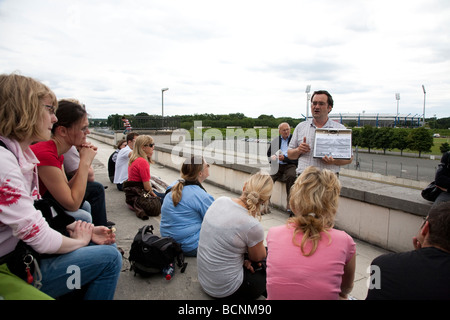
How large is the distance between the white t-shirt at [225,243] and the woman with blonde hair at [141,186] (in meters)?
2.71

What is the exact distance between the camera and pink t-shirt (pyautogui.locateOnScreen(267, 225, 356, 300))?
1801 mm

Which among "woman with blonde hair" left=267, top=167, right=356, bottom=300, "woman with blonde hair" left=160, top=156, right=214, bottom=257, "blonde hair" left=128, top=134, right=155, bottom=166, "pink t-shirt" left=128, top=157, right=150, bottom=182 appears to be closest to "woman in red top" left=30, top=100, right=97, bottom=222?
"woman with blonde hair" left=160, top=156, right=214, bottom=257

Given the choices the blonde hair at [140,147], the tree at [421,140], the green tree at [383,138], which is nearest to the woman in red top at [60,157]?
the blonde hair at [140,147]

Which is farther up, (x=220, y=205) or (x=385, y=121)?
(x=385, y=121)

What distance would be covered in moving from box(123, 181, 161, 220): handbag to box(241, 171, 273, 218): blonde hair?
3.02 metres

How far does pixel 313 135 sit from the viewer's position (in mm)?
4582

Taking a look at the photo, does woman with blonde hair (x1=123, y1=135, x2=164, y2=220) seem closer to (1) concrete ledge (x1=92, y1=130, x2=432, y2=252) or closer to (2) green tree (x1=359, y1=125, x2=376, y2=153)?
(1) concrete ledge (x1=92, y1=130, x2=432, y2=252)

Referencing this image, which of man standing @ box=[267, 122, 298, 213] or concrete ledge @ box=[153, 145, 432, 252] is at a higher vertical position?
man standing @ box=[267, 122, 298, 213]

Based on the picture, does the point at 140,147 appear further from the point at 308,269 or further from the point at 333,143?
the point at 308,269

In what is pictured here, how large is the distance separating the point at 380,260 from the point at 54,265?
80.5 inches

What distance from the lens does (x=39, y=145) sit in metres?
2.62
